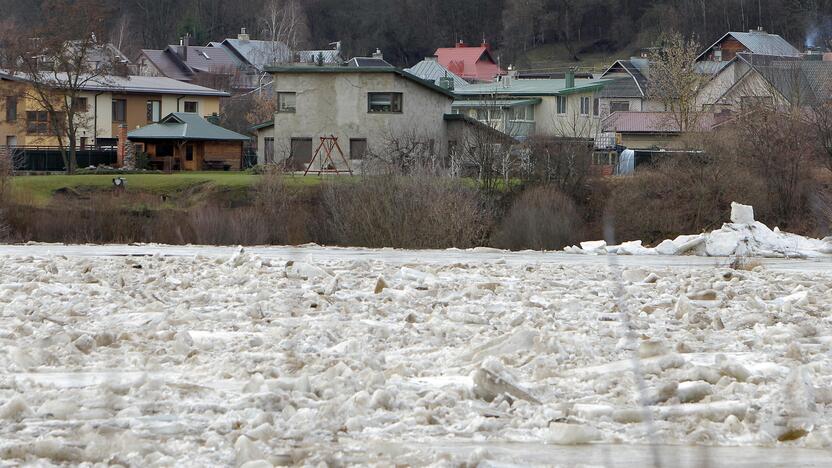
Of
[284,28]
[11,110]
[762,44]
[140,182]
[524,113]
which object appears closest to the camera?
[140,182]

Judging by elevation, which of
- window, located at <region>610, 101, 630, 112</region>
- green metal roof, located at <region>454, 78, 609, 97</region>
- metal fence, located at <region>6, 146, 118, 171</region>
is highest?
green metal roof, located at <region>454, 78, 609, 97</region>

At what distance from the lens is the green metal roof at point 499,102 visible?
231ft

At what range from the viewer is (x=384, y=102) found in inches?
→ 2440

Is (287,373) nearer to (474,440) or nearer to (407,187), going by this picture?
(474,440)

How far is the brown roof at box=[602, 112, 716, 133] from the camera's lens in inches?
2712

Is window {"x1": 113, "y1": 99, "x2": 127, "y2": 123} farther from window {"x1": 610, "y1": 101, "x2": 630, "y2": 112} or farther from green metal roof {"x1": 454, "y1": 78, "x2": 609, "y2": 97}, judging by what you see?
window {"x1": 610, "y1": 101, "x2": 630, "y2": 112}

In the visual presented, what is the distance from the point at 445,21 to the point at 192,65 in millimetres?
28947

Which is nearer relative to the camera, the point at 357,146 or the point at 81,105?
the point at 357,146

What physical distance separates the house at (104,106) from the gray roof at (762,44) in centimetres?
3724

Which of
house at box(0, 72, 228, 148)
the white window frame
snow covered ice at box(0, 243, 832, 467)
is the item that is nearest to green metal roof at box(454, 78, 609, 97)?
the white window frame

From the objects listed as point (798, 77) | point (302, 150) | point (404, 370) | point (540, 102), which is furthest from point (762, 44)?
point (404, 370)

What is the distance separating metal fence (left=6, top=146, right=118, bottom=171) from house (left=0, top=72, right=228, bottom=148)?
185 cm

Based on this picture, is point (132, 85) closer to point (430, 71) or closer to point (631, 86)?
point (430, 71)

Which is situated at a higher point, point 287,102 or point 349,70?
point 349,70
